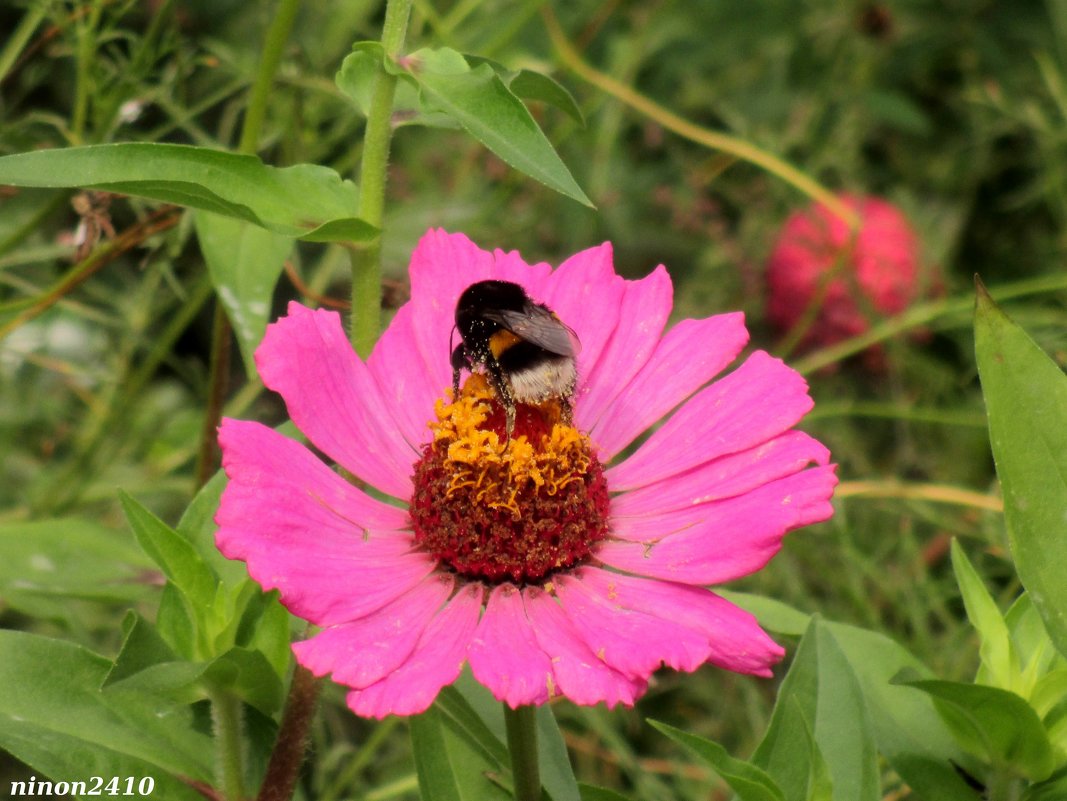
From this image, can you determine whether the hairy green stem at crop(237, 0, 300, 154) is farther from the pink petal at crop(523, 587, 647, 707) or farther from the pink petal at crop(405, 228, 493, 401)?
the pink petal at crop(523, 587, 647, 707)

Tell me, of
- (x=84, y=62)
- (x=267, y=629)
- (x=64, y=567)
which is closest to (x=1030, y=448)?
(x=267, y=629)

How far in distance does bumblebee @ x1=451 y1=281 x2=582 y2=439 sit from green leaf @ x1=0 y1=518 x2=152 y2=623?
0.35 meters

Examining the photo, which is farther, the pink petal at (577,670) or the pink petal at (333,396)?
the pink petal at (333,396)

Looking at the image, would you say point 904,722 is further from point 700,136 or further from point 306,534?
point 700,136

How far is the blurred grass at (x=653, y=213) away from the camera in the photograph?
1.47 meters

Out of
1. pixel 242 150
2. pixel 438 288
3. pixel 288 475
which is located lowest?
pixel 288 475

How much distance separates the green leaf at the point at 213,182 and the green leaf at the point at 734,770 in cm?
37

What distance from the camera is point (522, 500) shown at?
3.15 feet

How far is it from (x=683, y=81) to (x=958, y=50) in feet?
1.55

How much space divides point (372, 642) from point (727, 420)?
0.29 metres

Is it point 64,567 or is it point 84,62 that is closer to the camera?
point 64,567

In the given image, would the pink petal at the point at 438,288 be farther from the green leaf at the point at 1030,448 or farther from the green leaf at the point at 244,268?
the green leaf at the point at 1030,448

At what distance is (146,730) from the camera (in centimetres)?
92

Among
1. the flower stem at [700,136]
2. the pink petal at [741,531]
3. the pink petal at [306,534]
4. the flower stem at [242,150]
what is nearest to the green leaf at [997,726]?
the pink petal at [741,531]
